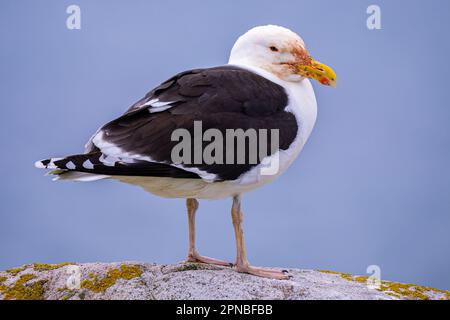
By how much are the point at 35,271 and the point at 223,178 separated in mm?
2290

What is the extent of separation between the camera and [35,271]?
25.9 ft

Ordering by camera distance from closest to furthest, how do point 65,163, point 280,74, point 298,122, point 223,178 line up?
point 65,163 < point 223,178 < point 298,122 < point 280,74

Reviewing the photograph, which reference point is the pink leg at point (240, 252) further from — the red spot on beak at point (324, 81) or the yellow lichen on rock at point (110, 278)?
the red spot on beak at point (324, 81)

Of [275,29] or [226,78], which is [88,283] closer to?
[226,78]

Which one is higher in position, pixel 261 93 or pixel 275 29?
pixel 275 29

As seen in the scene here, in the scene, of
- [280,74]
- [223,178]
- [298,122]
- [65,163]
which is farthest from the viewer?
[280,74]

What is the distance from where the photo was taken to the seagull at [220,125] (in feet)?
22.2

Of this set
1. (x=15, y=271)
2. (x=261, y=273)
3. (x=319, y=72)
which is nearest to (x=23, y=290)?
(x=15, y=271)

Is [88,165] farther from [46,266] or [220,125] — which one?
[46,266]

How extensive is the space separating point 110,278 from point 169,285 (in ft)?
2.07

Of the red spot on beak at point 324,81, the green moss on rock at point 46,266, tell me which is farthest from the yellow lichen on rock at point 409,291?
the green moss on rock at point 46,266

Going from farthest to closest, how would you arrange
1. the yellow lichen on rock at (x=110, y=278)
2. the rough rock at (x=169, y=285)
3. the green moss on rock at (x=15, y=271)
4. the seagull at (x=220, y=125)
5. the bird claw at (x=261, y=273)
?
the green moss on rock at (x=15, y=271), the bird claw at (x=261, y=273), the yellow lichen on rock at (x=110, y=278), the rough rock at (x=169, y=285), the seagull at (x=220, y=125)

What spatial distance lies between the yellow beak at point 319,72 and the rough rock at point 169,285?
2.02 meters
